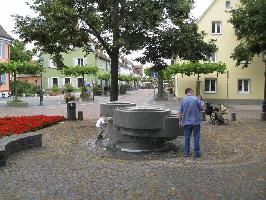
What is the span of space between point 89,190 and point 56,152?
14.2ft

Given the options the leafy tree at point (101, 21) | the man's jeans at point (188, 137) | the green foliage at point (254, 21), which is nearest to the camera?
the man's jeans at point (188, 137)

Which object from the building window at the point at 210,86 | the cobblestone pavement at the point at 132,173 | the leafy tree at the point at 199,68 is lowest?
the cobblestone pavement at the point at 132,173

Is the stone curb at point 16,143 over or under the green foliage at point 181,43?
under

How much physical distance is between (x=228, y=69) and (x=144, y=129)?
30.5m

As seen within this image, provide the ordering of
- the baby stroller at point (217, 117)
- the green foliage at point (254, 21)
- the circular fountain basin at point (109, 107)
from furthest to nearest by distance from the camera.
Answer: the green foliage at point (254, 21)
the baby stroller at point (217, 117)
the circular fountain basin at point (109, 107)

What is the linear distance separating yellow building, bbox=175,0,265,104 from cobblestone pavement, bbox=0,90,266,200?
2737cm

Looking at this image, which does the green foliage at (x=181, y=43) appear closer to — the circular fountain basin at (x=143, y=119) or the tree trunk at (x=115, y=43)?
the tree trunk at (x=115, y=43)

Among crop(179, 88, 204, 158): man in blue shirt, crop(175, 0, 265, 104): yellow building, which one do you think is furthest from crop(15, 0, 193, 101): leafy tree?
crop(175, 0, 265, 104): yellow building

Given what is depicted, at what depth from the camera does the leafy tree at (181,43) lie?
18067 millimetres

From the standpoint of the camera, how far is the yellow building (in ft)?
133

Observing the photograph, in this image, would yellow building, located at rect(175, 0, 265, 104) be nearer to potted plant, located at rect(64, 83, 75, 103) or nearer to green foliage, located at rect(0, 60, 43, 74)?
potted plant, located at rect(64, 83, 75, 103)

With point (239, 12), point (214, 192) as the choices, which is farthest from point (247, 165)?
point (239, 12)

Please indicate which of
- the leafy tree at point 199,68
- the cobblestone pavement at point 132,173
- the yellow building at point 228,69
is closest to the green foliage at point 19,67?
the leafy tree at point 199,68

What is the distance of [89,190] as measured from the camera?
25.8 feet
